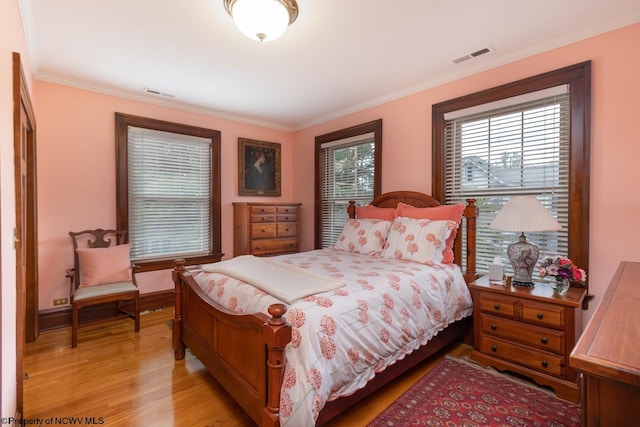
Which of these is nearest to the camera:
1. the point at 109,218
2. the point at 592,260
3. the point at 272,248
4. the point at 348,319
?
the point at 348,319

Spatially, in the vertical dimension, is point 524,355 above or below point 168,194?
below

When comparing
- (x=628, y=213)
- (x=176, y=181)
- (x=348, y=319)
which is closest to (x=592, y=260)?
(x=628, y=213)

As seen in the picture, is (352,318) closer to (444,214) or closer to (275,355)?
(275,355)

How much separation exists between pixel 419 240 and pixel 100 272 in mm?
3152

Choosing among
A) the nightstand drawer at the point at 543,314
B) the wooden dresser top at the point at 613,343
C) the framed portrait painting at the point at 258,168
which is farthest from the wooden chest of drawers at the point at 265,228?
the wooden dresser top at the point at 613,343

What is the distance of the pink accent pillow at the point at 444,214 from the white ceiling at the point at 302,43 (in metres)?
1.32

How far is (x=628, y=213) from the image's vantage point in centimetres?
219

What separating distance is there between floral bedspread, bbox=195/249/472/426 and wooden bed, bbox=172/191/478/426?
0.08m

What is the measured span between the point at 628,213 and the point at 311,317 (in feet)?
7.73

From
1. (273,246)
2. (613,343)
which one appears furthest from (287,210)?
(613,343)

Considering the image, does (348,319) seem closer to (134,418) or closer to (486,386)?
(486,386)

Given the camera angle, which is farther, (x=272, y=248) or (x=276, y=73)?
(x=272, y=248)

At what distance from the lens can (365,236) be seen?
329cm

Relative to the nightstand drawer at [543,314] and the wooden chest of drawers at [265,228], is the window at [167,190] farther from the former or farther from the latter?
the nightstand drawer at [543,314]
